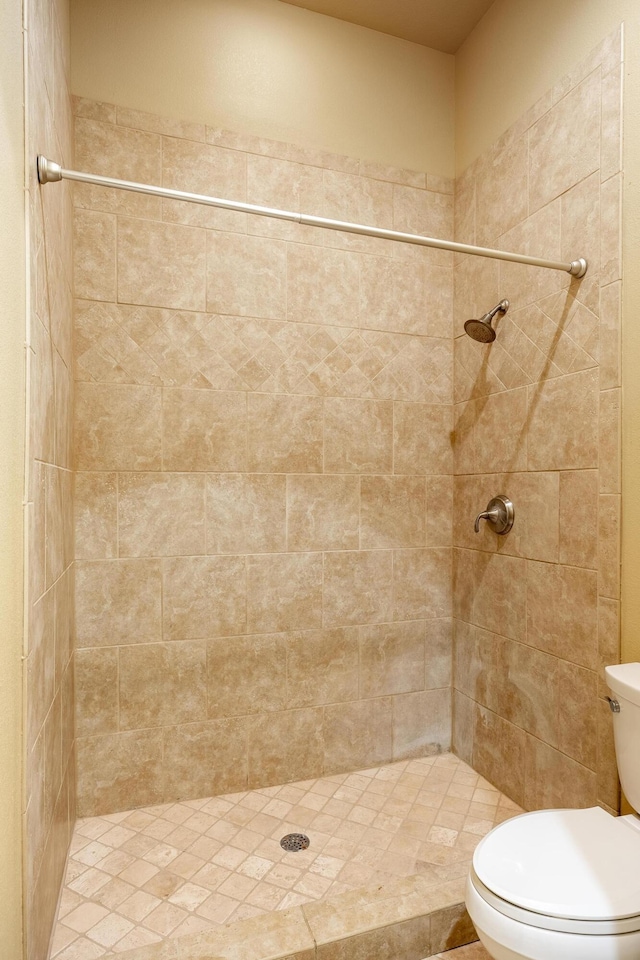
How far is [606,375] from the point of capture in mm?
1648

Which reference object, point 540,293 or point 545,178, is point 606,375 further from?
point 545,178

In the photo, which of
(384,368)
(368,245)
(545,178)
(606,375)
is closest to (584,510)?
(606,375)

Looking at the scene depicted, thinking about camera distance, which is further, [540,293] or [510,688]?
[510,688]

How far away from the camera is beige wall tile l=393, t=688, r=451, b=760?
2346mm

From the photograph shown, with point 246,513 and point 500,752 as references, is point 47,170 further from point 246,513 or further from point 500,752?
point 500,752

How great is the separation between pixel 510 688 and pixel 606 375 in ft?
3.88

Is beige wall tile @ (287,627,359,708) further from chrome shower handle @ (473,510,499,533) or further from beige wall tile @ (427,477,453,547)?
chrome shower handle @ (473,510,499,533)

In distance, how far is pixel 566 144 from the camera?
1.80 meters

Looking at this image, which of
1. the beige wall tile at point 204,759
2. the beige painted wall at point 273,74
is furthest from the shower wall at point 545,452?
the beige wall tile at point 204,759

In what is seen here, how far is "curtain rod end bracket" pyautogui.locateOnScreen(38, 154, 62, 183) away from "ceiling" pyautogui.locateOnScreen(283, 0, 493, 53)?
159 centimetres

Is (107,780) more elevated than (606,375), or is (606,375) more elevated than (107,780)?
(606,375)

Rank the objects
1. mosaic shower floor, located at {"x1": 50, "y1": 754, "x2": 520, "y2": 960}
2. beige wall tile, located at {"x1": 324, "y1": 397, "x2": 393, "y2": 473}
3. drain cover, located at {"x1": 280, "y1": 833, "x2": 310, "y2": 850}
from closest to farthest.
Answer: mosaic shower floor, located at {"x1": 50, "y1": 754, "x2": 520, "y2": 960}, drain cover, located at {"x1": 280, "y1": 833, "x2": 310, "y2": 850}, beige wall tile, located at {"x1": 324, "y1": 397, "x2": 393, "y2": 473}

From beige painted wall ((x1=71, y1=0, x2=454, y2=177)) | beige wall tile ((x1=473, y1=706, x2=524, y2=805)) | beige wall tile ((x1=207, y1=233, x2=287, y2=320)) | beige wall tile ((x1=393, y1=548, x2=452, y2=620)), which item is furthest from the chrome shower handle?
beige painted wall ((x1=71, y1=0, x2=454, y2=177))

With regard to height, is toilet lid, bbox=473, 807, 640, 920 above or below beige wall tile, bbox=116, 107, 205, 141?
below
